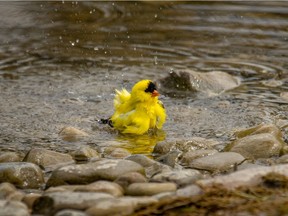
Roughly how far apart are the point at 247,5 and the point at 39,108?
6.05m

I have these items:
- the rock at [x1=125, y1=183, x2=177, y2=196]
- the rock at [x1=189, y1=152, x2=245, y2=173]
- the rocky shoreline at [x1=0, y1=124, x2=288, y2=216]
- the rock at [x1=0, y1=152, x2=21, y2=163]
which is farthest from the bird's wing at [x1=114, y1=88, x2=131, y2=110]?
the rock at [x1=125, y1=183, x2=177, y2=196]

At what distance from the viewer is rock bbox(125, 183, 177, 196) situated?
602 cm

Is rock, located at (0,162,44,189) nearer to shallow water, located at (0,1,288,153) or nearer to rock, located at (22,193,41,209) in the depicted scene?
rock, located at (22,193,41,209)

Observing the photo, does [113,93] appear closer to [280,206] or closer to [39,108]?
[39,108]

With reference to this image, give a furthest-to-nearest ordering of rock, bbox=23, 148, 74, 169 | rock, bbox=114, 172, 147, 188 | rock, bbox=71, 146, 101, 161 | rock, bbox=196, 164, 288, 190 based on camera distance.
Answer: rock, bbox=71, 146, 101, 161, rock, bbox=23, 148, 74, 169, rock, bbox=114, 172, 147, 188, rock, bbox=196, 164, 288, 190

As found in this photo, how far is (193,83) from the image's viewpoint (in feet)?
34.9

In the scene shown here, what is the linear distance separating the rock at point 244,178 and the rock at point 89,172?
35.1 inches

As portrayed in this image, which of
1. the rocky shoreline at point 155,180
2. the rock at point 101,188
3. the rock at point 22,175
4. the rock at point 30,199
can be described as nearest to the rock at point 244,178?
the rocky shoreline at point 155,180

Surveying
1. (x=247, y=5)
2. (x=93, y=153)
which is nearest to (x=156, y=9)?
(x=247, y=5)

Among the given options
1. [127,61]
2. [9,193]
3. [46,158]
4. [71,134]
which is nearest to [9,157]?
[46,158]

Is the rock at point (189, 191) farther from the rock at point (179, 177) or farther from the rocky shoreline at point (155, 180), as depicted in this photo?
the rock at point (179, 177)

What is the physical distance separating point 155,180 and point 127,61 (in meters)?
5.60

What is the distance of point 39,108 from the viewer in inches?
382

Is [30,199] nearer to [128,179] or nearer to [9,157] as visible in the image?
[128,179]
